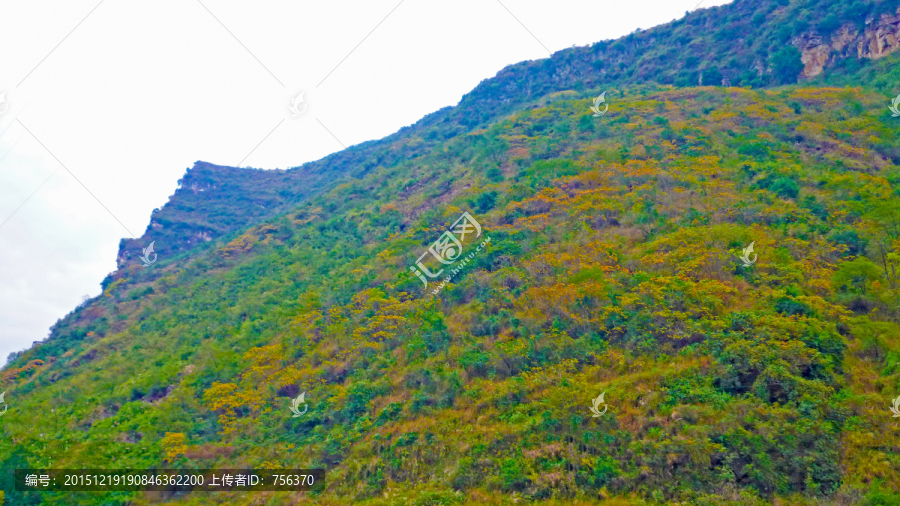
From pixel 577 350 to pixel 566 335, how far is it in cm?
69

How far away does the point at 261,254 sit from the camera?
3002 cm

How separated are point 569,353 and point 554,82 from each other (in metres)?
43.9

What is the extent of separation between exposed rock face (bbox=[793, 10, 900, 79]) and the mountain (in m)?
0.17

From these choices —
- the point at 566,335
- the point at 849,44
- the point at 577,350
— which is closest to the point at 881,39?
the point at 849,44

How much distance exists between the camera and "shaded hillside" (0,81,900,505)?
9375 mm

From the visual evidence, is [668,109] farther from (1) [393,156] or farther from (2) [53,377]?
(2) [53,377]

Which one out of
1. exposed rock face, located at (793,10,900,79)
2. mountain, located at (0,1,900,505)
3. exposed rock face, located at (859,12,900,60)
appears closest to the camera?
mountain, located at (0,1,900,505)

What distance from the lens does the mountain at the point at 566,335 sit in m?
9.49

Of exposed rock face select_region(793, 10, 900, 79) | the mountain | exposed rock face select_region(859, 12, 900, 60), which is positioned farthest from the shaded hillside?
exposed rock face select_region(793, 10, 900, 79)

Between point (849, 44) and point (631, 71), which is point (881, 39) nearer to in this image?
point (849, 44)

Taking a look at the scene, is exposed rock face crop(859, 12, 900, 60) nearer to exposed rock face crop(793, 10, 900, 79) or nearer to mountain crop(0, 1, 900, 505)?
exposed rock face crop(793, 10, 900, 79)

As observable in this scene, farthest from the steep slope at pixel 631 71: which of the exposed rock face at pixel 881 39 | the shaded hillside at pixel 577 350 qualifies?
the shaded hillside at pixel 577 350

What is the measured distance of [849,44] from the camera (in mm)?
29828

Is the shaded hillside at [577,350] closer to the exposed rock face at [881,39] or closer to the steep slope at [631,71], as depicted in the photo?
the exposed rock face at [881,39]
